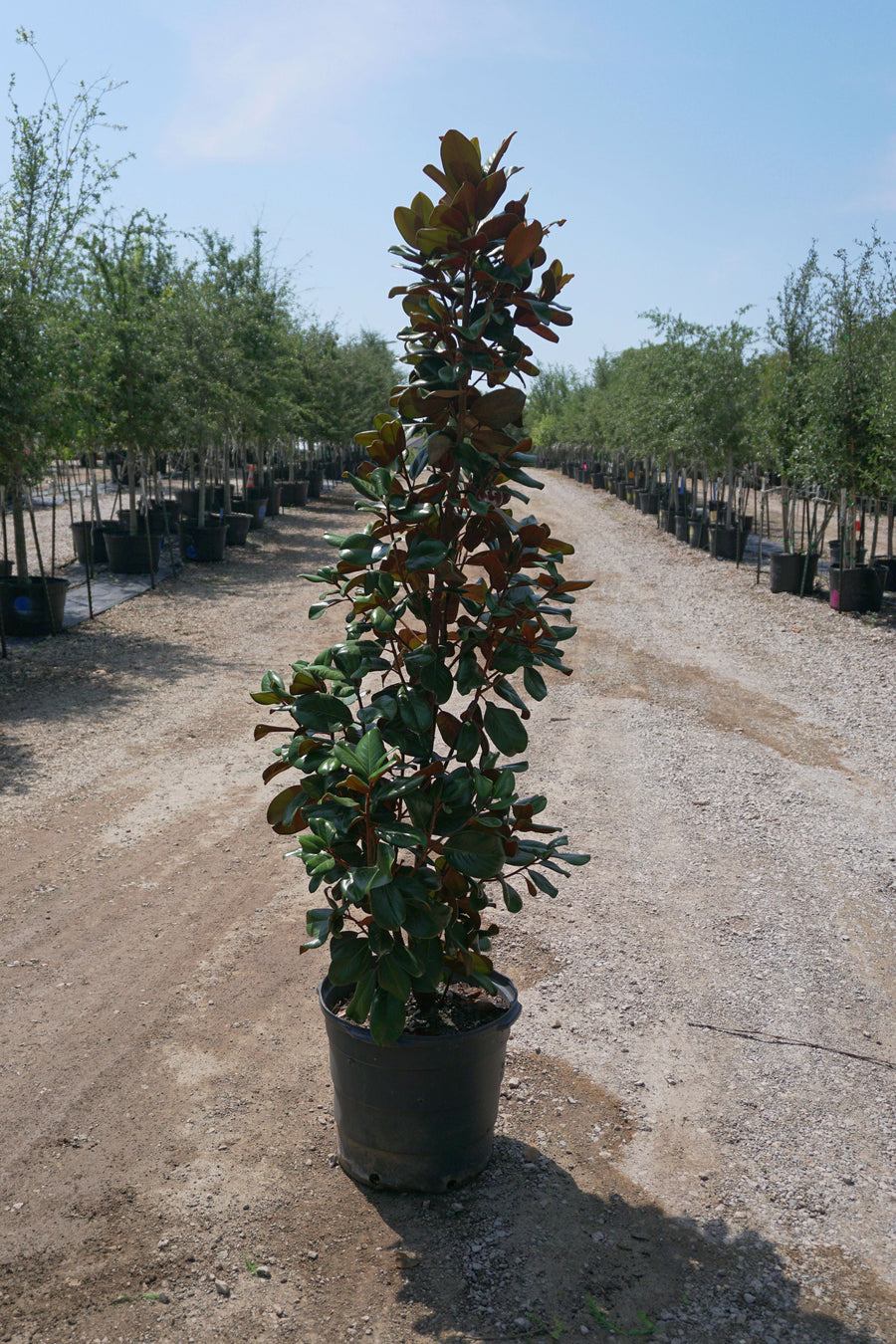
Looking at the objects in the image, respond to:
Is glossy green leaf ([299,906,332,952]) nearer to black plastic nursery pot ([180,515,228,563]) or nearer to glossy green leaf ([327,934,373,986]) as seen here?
glossy green leaf ([327,934,373,986])

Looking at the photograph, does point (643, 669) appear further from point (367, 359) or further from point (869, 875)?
point (367, 359)

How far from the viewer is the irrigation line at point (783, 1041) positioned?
3.66m

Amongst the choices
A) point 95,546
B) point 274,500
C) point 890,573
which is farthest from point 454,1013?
point 274,500

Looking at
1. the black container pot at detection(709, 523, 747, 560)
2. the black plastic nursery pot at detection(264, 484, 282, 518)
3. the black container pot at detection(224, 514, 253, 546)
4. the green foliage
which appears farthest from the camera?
the black plastic nursery pot at detection(264, 484, 282, 518)

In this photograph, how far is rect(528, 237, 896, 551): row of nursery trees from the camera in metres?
13.1

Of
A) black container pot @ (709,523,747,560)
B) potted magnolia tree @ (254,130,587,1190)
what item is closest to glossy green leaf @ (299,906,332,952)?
potted magnolia tree @ (254,130,587,1190)

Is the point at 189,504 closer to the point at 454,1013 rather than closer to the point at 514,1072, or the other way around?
the point at 514,1072

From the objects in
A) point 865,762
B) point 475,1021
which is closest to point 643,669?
point 865,762

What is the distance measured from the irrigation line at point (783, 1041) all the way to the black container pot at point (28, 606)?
29.0 feet

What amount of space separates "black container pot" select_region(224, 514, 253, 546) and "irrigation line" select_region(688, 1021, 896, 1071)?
642 inches

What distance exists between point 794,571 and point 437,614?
43.2ft

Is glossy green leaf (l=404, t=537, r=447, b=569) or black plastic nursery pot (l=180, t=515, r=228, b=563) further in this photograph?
black plastic nursery pot (l=180, t=515, r=228, b=563)

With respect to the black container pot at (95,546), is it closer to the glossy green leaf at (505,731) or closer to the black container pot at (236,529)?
the black container pot at (236,529)

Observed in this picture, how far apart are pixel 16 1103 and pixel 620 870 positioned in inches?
125
